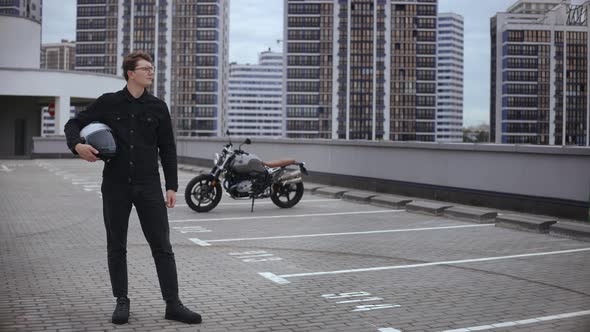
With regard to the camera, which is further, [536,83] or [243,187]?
[536,83]

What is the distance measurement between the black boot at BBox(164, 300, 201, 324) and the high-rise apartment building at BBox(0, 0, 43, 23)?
42397 millimetres

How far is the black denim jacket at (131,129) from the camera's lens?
5.07 m

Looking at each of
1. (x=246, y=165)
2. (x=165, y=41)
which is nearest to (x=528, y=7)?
(x=246, y=165)

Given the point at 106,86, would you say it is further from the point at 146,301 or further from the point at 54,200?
the point at 146,301

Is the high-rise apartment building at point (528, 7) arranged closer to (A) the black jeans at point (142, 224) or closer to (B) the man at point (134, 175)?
(B) the man at point (134, 175)

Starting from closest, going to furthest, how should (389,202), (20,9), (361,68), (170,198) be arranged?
(170,198) → (389,202) → (20,9) → (361,68)

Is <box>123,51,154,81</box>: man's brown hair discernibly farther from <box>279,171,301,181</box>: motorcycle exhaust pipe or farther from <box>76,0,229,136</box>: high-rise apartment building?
<box>76,0,229,136</box>: high-rise apartment building

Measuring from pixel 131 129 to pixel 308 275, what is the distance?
2.80 meters

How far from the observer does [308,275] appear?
7.14 meters

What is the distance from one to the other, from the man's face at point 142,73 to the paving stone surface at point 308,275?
177cm

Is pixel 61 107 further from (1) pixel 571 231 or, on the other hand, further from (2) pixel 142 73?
(2) pixel 142 73

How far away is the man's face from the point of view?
5105mm

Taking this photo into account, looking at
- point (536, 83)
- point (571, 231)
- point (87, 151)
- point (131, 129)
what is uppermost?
point (536, 83)

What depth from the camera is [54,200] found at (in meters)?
15.7
